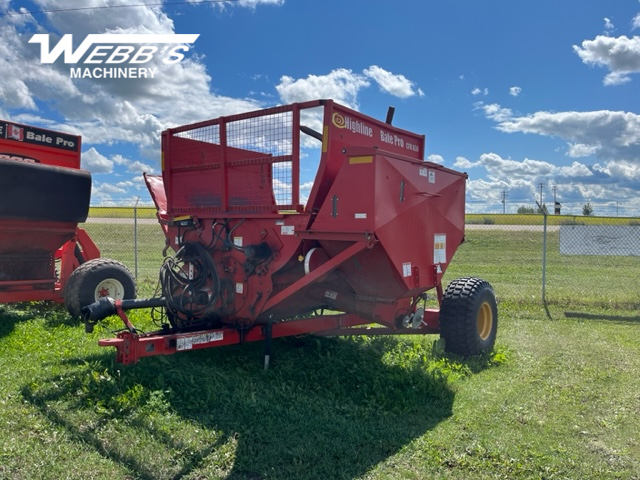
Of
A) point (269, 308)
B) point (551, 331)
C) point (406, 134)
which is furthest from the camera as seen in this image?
point (551, 331)

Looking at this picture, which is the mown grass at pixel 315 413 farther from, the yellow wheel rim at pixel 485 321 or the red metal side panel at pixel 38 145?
the red metal side panel at pixel 38 145

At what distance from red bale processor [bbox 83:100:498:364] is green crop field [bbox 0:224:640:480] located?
1.18 feet

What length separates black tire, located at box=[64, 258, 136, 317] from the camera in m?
7.20

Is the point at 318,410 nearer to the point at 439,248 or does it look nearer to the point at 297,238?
the point at 297,238

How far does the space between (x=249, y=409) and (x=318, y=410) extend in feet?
1.80

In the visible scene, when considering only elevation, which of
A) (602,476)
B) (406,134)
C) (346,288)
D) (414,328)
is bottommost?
(602,476)

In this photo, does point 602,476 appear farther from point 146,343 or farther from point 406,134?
point 406,134

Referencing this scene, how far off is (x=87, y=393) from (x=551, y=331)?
20.9ft

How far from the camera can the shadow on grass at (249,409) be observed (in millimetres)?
3785

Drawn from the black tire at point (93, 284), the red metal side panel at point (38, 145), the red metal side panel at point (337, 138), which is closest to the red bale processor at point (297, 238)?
the red metal side panel at point (337, 138)

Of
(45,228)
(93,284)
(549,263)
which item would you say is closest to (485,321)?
(93,284)

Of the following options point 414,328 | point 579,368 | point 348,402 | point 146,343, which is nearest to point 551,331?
point 579,368

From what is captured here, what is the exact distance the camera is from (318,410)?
4570 mm

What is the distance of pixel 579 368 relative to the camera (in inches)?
241
